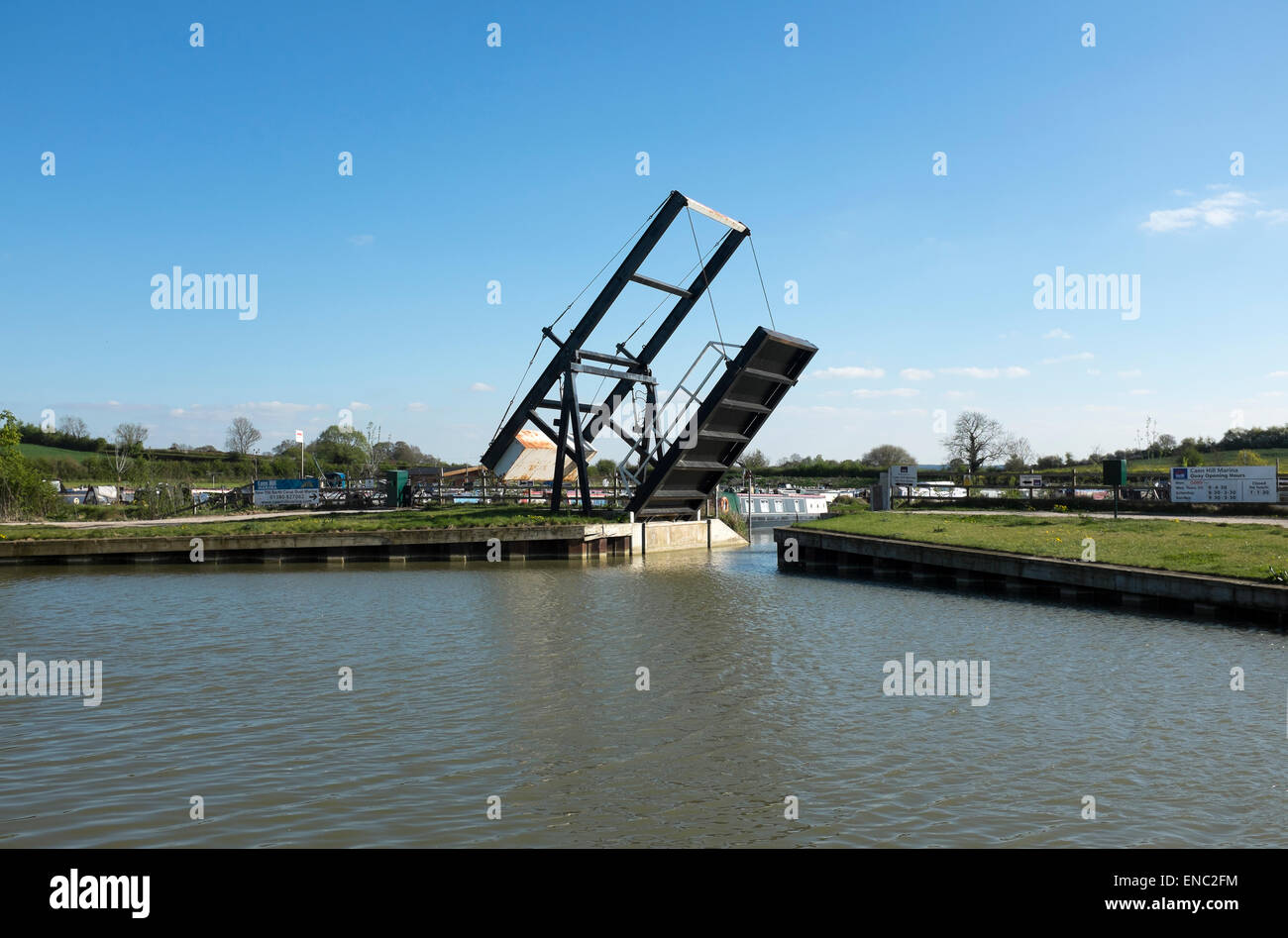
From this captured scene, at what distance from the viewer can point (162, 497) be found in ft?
132

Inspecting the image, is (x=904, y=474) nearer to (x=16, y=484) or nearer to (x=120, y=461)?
(x=16, y=484)

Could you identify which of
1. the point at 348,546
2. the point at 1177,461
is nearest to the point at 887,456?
the point at 1177,461

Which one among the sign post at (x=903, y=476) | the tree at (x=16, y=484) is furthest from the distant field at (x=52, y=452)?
the sign post at (x=903, y=476)

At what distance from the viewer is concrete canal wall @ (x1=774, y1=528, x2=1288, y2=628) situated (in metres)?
13.2

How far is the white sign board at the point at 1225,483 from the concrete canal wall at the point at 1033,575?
12.1 m

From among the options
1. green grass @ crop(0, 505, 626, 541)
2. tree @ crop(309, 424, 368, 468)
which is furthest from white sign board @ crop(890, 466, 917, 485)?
tree @ crop(309, 424, 368, 468)

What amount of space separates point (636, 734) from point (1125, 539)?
15120mm

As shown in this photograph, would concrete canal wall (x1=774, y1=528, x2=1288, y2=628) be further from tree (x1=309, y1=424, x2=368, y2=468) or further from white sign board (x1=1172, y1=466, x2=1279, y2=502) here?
tree (x1=309, y1=424, x2=368, y2=468)

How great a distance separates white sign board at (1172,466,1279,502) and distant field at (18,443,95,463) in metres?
85.5

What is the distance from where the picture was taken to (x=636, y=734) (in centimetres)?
793

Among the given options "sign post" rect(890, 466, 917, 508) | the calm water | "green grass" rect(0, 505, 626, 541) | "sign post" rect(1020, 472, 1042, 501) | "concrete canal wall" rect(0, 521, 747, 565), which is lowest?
the calm water

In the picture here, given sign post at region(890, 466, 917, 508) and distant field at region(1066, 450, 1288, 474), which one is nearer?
sign post at region(890, 466, 917, 508)
